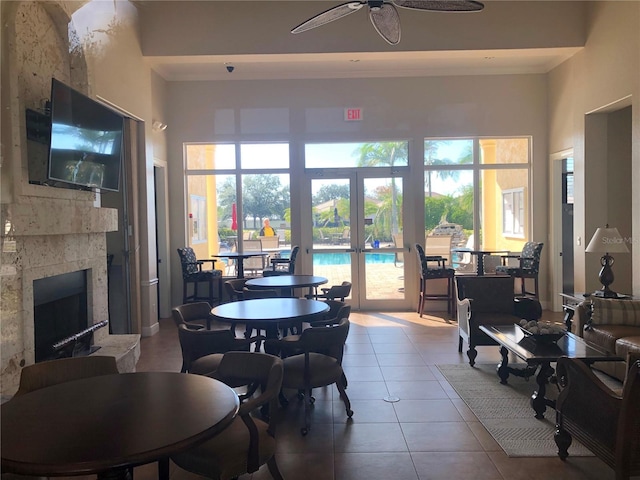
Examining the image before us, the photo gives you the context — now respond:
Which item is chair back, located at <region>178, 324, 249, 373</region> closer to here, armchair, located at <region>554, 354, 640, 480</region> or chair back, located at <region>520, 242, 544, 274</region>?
armchair, located at <region>554, 354, 640, 480</region>

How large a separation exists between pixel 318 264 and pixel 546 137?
4574 mm

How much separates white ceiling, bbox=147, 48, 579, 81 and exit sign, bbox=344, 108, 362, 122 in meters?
0.58

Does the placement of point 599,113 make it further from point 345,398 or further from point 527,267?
point 345,398

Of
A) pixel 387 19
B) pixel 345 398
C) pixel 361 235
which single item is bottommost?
pixel 345 398

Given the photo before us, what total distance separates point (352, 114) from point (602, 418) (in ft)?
21.1

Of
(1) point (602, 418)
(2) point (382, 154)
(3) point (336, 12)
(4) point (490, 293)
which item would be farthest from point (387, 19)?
(2) point (382, 154)

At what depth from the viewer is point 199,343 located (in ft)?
12.2

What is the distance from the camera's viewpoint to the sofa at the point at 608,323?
14.4 feet

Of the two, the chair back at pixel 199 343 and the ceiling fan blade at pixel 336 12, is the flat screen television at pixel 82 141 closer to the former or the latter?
the chair back at pixel 199 343

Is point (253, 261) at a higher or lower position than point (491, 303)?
higher

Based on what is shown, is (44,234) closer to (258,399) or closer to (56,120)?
(56,120)

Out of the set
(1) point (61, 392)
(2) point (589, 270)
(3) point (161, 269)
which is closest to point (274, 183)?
(3) point (161, 269)

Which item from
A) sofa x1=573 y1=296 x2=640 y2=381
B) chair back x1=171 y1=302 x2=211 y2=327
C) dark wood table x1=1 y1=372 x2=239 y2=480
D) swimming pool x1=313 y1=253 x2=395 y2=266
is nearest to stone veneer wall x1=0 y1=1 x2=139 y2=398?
chair back x1=171 y1=302 x2=211 y2=327

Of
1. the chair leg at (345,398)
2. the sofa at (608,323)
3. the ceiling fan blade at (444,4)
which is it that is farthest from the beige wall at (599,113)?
the chair leg at (345,398)
